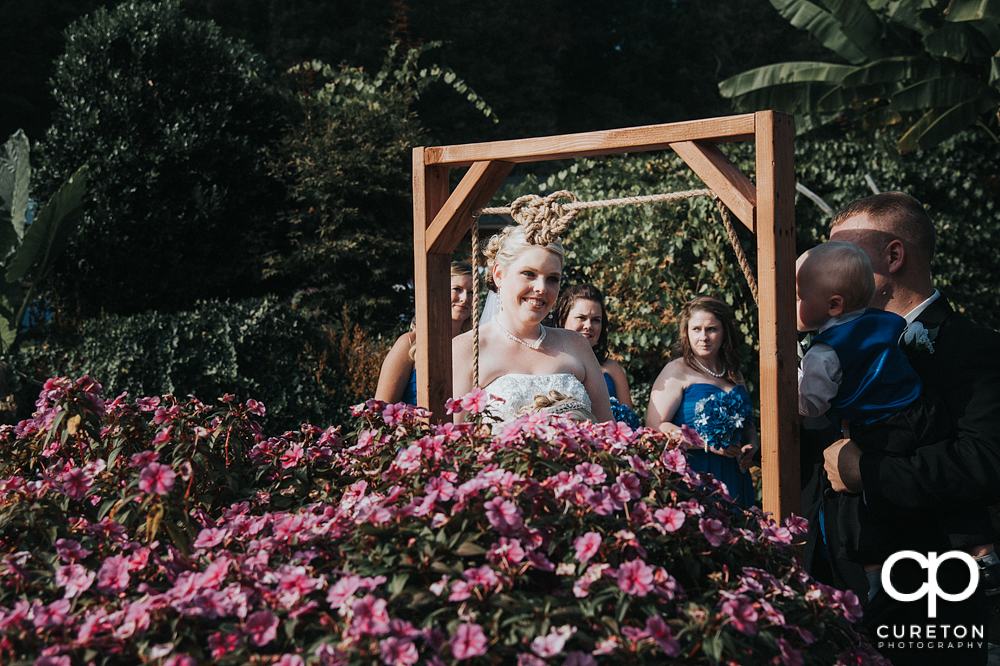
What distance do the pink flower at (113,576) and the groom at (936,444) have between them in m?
1.99

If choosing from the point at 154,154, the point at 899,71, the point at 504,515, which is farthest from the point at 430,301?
the point at 899,71

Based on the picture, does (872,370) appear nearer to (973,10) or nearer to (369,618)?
(369,618)

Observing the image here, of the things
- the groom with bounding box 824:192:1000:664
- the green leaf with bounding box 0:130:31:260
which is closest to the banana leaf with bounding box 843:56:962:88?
the groom with bounding box 824:192:1000:664

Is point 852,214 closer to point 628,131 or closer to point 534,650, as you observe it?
point 628,131

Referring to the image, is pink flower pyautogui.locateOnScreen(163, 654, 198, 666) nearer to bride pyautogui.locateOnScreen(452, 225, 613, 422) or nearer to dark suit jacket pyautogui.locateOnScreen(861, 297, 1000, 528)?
bride pyautogui.locateOnScreen(452, 225, 613, 422)

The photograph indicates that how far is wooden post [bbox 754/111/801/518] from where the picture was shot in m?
2.18

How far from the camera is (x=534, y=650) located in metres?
1.29

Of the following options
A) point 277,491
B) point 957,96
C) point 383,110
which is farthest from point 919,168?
point 277,491

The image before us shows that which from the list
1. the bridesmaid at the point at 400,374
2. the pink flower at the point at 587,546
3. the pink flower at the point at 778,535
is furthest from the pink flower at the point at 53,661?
the bridesmaid at the point at 400,374

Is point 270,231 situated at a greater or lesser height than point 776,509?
greater

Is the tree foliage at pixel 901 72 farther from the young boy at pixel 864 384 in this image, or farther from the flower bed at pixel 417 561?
the flower bed at pixel 417 561

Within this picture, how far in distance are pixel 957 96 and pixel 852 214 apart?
930 centimetres

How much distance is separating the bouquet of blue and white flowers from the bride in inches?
49.4

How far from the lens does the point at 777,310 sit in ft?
7.19
